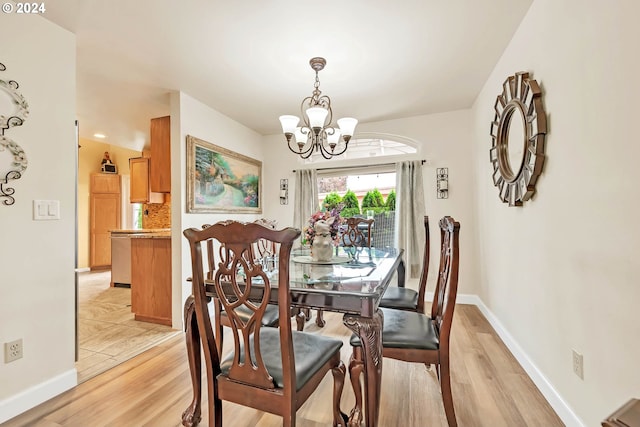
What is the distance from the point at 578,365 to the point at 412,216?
8.55 ft

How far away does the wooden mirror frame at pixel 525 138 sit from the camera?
1.83 metres

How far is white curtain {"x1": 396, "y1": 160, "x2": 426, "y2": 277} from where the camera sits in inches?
157

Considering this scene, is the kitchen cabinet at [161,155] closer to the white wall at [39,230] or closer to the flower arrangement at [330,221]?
the white wall at [39,230]

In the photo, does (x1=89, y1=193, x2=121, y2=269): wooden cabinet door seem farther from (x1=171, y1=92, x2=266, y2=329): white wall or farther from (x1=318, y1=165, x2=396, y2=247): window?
(x1=318, y1=165, x2=396, y2=247): window

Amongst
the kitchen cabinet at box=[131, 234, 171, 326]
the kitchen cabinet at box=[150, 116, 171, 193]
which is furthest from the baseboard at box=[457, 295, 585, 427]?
the kitchen cabinet at box=[150, 116, 171, 193]

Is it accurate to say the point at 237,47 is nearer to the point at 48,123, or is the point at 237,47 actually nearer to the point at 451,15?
the point at 48,123

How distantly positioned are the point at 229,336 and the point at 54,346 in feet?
4.23

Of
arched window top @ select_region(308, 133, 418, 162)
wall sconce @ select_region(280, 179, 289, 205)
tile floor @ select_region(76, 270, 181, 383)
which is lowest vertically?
tile floor @ select_region(76, 270, 181, 383)

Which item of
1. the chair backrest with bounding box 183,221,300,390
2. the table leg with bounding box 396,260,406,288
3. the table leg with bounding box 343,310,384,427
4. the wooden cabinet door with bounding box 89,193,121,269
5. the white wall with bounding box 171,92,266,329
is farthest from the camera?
the wooden cabinet door with bounding box 89,193,121,269

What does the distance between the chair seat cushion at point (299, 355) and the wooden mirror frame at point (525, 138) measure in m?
1.68

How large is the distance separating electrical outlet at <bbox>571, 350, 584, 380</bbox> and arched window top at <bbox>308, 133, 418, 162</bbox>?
3.12 meters

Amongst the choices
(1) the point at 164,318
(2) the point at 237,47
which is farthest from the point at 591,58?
(1) the point at 164,318

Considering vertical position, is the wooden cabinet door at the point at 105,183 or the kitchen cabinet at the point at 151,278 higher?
the wooden cabinet door at the point at 105,183

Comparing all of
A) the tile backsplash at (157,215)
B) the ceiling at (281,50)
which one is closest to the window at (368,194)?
the ceiling at (281,50)
